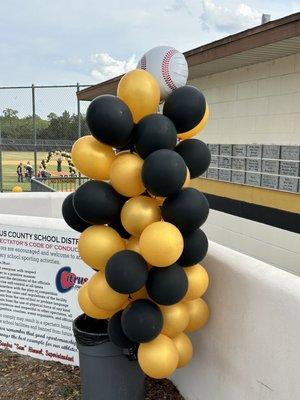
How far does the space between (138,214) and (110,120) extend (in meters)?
0.61

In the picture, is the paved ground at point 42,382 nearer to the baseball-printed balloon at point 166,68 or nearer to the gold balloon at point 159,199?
the gold balloon at point 159,199

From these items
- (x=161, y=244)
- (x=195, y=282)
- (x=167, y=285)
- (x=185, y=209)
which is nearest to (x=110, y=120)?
(x=185, y=209)

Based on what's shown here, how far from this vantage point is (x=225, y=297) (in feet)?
10.2

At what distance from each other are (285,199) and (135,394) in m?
3.37

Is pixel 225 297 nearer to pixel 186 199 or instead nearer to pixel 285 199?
pixel 186 199

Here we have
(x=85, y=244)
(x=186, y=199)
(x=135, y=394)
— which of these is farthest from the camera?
(x=135, y=394)

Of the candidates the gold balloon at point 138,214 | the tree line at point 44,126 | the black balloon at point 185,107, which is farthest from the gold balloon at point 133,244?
the tree line at point 44,126

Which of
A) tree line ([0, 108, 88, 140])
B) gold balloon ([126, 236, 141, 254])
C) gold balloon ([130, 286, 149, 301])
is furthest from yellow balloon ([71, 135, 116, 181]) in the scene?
tree line ([0, 108, 88, 140])

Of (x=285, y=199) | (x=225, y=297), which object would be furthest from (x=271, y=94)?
(x=225, y=297)

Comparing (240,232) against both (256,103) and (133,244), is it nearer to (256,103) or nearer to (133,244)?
(256,103)

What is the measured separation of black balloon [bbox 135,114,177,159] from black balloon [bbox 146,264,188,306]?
76 cm

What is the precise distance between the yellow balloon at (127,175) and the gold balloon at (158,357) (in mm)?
989

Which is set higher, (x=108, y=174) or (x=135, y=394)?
(x=108, y=174)

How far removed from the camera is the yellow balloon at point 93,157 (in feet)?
9.61
